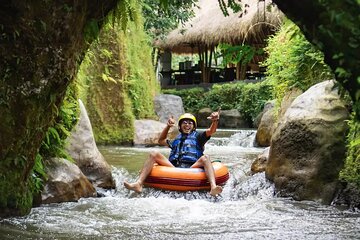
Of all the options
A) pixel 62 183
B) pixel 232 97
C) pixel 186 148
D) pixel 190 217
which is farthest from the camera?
pixel 232 97

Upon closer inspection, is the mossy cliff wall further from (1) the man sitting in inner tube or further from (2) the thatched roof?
(2) the thatched roof

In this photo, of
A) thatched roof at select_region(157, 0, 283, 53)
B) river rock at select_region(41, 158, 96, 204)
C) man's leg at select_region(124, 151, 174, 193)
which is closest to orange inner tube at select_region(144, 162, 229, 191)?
man's leg at select_region(124, 151, 174, 193)

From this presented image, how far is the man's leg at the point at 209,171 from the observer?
7.38 m

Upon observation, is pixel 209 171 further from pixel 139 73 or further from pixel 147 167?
pixel 139 73

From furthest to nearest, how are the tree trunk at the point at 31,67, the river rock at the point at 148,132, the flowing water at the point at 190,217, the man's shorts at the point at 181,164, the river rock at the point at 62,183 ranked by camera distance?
the river rock at the point at 148,132 < the man's shorts at the point at 181,164 < the river rock at the point at 62,183 < the flowing water at the point at 190,217 < the tree trunk at the point at 31,67

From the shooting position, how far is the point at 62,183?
6809 mm

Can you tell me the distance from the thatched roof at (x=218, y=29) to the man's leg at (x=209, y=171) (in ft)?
42.0

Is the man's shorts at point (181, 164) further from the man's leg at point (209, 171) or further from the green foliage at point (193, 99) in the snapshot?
the green foliage at point (193, 99)

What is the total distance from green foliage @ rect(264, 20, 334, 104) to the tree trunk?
423cm

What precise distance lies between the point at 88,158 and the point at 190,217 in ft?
7.71

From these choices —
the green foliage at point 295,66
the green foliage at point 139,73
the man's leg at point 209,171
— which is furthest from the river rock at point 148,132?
the man's leg at point 209,171

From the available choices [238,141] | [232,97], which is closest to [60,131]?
[238,141]

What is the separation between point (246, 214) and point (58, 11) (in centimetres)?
322

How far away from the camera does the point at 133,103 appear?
15594 mm
